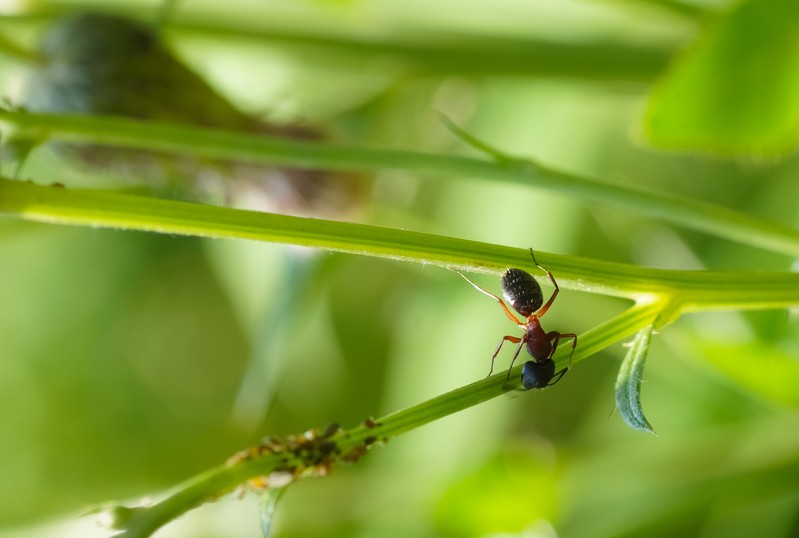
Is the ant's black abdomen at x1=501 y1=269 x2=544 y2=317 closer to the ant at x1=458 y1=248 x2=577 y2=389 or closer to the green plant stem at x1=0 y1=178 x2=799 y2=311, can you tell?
the ant at x1=458 y1=248 x2=577 y2=389

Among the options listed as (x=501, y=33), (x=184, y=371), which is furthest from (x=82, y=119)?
(x=184, y=371)

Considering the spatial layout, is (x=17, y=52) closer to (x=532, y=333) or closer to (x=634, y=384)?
(x=532, y=333)

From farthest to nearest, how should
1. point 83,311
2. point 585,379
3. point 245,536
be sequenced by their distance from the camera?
point 83,311
point 585,379
point 245,536

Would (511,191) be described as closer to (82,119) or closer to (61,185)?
(82,119)

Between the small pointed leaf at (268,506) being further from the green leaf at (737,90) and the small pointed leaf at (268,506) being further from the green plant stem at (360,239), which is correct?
the green leaf at (737,90)

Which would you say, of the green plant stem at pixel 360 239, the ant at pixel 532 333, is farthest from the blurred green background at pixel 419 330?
the green plant stem at pixel 360 239

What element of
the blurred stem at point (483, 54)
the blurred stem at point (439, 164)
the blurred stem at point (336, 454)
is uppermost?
the blurred stem at point (483, 54)

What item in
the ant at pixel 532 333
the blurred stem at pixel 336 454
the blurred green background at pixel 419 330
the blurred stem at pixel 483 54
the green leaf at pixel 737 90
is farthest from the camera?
the blurred stem at pixel 483 54
